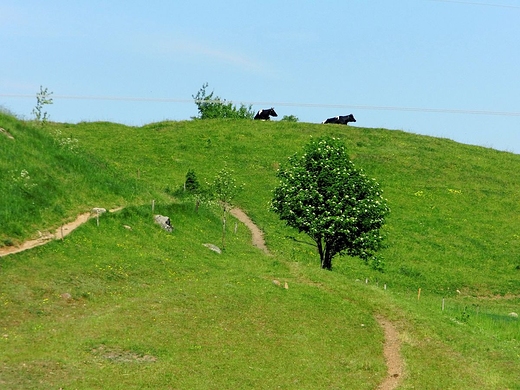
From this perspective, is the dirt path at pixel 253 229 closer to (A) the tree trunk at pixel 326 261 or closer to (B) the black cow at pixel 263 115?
(A) the tree trunk at pixel 326 261

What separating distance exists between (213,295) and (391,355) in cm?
890

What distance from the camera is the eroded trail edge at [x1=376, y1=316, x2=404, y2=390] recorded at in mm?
29373

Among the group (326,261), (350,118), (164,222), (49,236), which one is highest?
(350,118)

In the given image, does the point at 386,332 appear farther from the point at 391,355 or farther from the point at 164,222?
the point at 164,222

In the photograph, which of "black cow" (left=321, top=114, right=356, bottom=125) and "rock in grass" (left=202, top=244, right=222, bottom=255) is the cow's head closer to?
"black cow" (left=321, top=114, right=356, bottom=125)

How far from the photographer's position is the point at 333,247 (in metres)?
49.5

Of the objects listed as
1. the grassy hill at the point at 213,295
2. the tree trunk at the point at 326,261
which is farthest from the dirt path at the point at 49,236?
the tree trunk at the point at 326,261

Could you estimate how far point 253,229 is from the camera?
62.5 meters

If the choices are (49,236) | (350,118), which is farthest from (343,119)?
(49,236)

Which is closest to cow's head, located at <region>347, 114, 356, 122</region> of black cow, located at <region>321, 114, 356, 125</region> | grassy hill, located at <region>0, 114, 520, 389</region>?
black cow, located at <region>321, 114, 356, 125</region>

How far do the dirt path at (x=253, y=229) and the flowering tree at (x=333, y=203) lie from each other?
798 centimetres

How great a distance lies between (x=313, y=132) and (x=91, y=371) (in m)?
68.8

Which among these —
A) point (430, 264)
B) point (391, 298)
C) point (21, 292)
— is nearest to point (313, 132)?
point (430, 264)

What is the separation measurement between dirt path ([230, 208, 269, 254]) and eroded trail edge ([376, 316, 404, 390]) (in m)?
20.3
